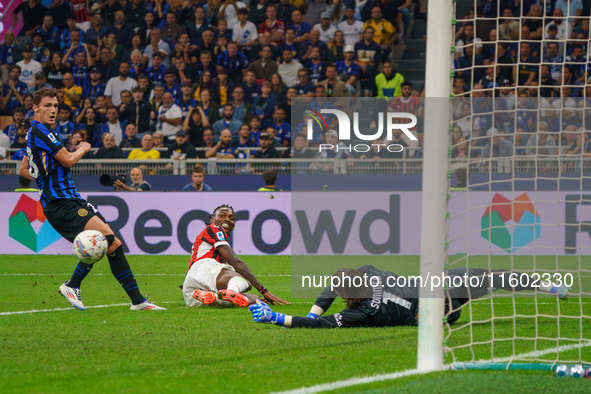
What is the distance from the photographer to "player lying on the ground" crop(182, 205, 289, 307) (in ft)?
24.2

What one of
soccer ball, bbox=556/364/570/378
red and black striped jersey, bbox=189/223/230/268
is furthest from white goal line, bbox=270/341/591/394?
red and black striped jersey, bbox=189/223/230/268

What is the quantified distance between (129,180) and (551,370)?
1027cm

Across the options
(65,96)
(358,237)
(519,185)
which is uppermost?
(65,96)

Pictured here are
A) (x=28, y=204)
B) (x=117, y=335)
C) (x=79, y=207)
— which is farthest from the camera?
(x=28, y=204)

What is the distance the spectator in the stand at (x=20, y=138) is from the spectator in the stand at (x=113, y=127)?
1.49 metres

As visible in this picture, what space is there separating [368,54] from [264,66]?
92.6 inches

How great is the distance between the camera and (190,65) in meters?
17.8

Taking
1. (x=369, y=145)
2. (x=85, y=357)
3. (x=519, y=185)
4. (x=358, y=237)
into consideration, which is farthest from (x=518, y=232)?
(x=85, y=357)

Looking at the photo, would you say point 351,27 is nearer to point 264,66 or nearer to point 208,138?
point 264,66

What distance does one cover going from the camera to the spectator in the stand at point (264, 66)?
17.1 meters

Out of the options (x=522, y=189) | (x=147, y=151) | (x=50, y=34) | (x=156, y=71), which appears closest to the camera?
(x=522, y=189)

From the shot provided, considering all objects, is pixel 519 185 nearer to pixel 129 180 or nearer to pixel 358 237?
pixel 358 237

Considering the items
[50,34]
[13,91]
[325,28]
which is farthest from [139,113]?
[325,28]

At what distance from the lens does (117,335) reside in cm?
565
